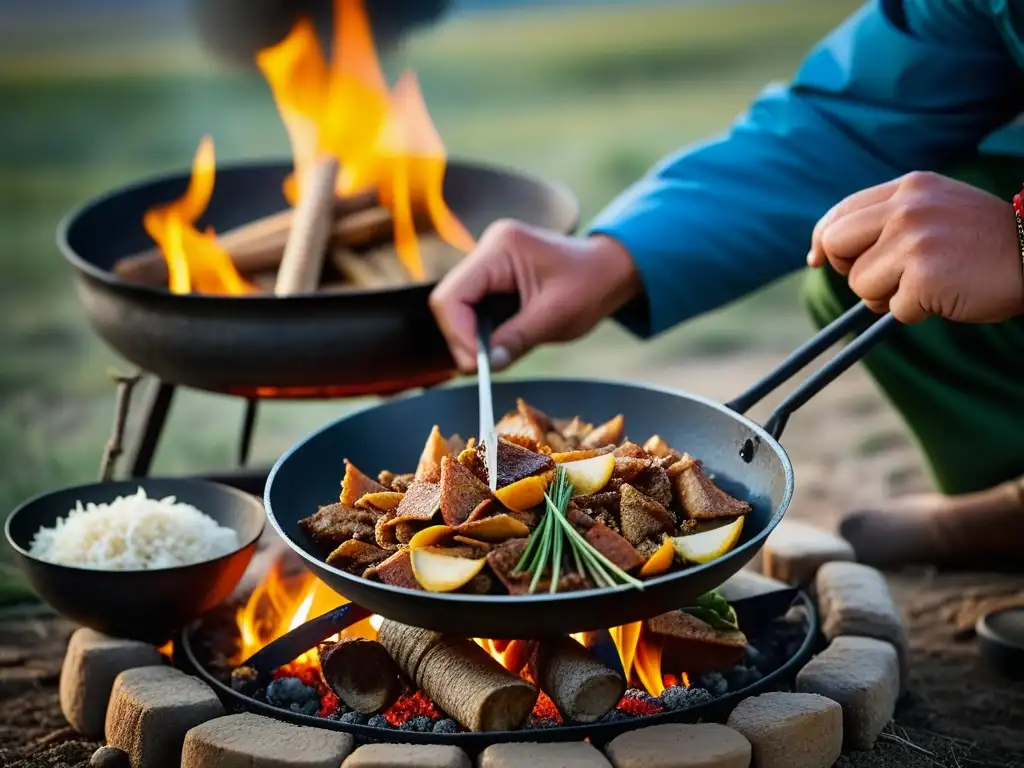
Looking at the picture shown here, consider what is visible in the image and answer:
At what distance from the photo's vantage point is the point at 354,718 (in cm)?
231

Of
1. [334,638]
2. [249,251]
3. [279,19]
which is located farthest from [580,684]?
[279,19]

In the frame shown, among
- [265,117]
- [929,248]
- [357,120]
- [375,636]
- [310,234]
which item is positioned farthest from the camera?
[265,117]

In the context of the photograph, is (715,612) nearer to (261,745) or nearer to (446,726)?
(446,726)

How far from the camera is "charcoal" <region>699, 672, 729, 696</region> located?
2.44m

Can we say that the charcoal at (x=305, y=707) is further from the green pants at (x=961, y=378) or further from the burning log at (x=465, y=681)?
the green pants at (x=961, y=378)

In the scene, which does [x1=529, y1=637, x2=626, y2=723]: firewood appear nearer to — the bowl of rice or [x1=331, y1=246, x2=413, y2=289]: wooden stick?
the bowl of rice

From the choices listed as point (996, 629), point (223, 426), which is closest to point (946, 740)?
point (996, 629)

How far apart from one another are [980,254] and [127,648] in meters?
1.87

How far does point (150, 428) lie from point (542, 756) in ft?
5.08

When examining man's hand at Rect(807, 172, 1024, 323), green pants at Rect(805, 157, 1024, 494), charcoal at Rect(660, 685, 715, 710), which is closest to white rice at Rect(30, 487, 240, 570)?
charcoal at Rect(660, 685, 715, 710)

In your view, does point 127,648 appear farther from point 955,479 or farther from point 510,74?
point 510,74

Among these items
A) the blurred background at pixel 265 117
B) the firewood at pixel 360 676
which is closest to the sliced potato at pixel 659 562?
the firewood at pixel 360 676

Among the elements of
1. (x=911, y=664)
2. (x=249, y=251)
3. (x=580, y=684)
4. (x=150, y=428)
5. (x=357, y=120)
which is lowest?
(x=911, y=664)

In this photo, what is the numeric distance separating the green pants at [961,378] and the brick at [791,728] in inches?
47.8
